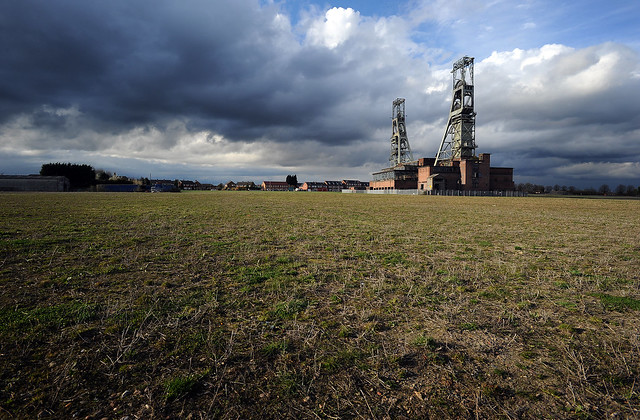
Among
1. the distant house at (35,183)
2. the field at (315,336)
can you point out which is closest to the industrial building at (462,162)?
the field at (315,336)

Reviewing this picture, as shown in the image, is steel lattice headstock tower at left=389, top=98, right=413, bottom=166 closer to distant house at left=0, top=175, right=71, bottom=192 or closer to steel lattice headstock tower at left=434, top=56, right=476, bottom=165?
steel lattice headstock tower at left=434, top=56, right=476, bottom=165

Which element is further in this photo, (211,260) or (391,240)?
(391,240)

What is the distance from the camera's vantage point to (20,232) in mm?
13914

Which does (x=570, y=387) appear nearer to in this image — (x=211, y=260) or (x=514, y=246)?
(x=211, y=260)

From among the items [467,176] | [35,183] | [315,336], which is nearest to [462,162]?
[467,176]

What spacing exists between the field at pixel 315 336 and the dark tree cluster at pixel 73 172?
153 metres

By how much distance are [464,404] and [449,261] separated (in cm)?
715

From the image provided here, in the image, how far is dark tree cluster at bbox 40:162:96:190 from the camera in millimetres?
123625

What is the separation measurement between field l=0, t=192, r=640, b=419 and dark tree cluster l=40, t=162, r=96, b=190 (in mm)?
153070

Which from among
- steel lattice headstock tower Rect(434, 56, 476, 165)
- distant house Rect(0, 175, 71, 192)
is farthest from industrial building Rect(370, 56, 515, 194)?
distant house Rect(0, 175, 71, 192)

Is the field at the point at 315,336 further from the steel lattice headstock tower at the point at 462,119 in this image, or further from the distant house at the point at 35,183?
the distant house at the point at 35,183

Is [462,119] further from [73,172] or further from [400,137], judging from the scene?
[73,172]

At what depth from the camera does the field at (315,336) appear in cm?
343

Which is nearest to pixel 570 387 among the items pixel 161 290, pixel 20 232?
pixel 161 290
